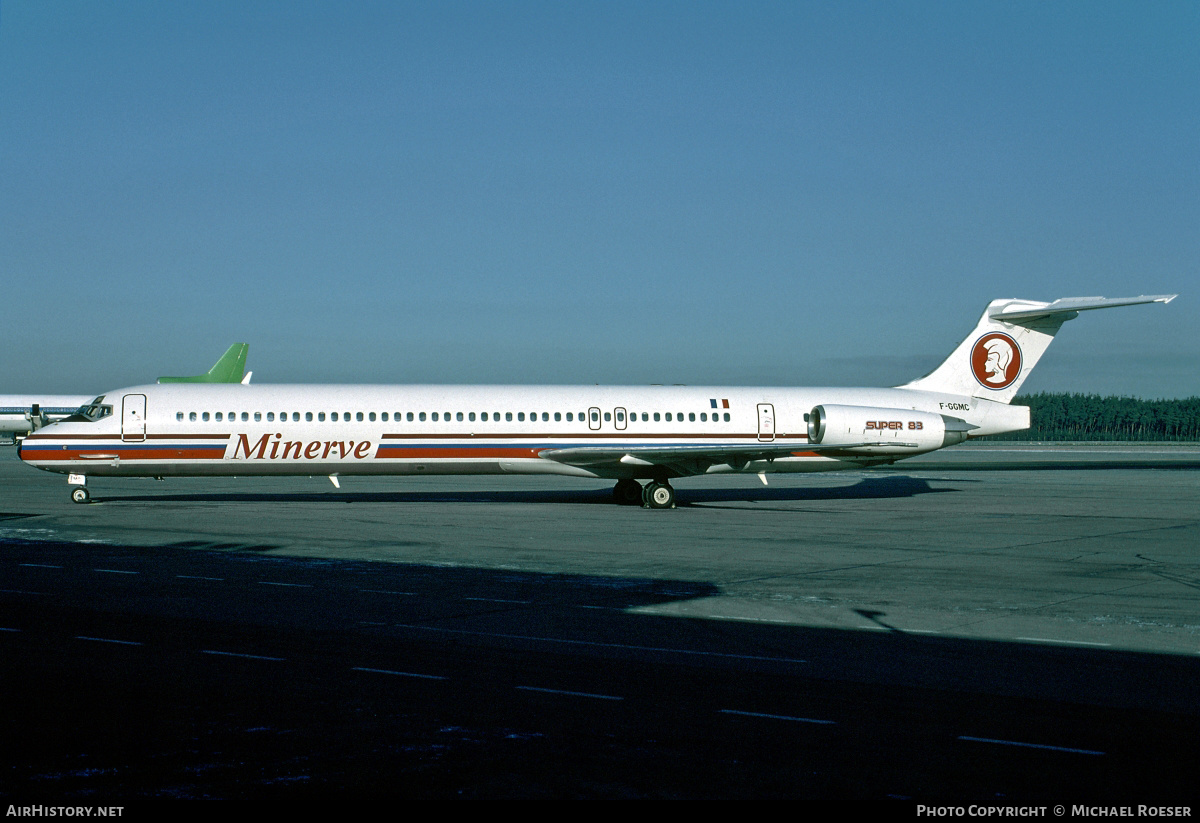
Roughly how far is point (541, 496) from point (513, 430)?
5188 mm

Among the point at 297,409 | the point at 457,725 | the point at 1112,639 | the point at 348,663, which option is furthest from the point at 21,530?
the point at 1112,639

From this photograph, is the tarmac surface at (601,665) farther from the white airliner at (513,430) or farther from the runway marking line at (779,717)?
the white airliner at (513,430)

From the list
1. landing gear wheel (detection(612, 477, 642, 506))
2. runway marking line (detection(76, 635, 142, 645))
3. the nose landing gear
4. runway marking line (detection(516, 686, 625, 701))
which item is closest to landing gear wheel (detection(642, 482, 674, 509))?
landing gear wheel (detection(612, 477, 642, 506))

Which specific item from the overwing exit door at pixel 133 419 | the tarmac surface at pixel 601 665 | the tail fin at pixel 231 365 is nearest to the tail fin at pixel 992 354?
the tarmac surface at pixel 601 665

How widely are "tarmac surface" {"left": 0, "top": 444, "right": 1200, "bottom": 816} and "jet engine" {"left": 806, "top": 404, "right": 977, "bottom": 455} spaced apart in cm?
897

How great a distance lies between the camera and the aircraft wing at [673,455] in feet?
100

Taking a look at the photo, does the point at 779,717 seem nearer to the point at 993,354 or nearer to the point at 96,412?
the point at 96,412

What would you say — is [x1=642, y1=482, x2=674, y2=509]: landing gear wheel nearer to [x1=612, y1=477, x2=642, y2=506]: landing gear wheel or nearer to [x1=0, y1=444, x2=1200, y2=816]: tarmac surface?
[x1=612, y1=477, x2=642, y2=506]: landing gear wheel

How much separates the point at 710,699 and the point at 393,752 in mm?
2763

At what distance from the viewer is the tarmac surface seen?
Result: 7250mm

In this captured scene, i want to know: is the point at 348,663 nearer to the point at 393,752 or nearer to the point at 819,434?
the point at 393,752

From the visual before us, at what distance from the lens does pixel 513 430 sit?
103 ft

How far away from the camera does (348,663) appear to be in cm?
1067

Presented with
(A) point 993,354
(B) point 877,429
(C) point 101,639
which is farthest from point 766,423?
(C) point 101,639
